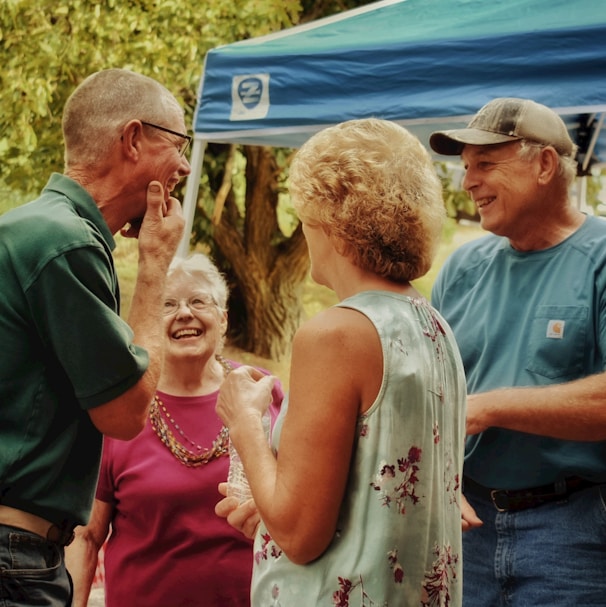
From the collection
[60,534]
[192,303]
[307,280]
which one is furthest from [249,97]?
[307,280]

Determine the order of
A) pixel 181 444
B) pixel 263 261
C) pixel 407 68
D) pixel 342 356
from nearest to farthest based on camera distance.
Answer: pixel 342 356, pixel 181 444, pixel 407 68, pixel 263 261

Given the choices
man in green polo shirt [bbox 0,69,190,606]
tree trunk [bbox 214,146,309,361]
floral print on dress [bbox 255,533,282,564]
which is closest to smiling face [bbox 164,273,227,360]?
man in green polo shirt [bbox 0,69,190,606]

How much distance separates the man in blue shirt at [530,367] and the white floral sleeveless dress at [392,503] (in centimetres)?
65

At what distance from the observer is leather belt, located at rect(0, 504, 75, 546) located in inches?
76.9

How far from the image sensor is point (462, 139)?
2.70 meters

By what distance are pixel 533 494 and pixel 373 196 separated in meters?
1.09

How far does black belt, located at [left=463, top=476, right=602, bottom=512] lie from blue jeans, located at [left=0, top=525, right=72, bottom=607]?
3.77 feet

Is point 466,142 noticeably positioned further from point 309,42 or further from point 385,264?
point 309,42

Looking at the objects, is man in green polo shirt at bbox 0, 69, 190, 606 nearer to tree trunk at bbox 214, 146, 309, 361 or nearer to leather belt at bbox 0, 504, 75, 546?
leather belt at bbox 0, 504, 75, 546

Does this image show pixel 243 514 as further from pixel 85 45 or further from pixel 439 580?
pixel 85 45

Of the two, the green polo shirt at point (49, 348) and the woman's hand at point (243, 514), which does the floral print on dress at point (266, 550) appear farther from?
the green polo shirt at point (49, 348)

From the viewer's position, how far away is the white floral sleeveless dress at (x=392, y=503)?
170 cm

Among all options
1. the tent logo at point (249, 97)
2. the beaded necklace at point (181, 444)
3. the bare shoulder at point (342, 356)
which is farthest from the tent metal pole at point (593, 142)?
the bare shoulder at point (342, 356)

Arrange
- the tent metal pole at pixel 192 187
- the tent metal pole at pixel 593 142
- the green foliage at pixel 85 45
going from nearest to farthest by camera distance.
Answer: the tent metal pole at pixel 192 187 < the tent metal pole at pixel 593 142 < the green foliage at pixel 85 45
